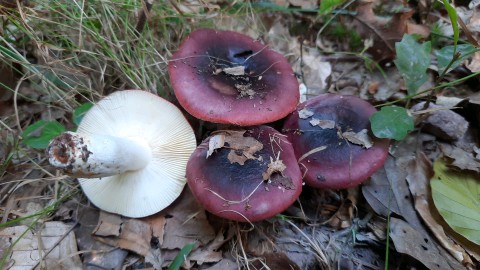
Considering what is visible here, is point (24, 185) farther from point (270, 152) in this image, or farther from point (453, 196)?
point (453, 196)

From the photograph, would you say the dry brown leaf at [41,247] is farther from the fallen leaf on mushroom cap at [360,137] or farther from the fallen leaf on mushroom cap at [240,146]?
the fallen leaf on mushroom cap at [360,137]

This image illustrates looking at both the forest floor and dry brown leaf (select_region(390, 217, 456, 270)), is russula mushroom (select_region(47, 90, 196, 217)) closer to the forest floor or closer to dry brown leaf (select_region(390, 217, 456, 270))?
the forest floor

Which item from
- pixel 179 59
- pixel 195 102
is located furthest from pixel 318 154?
pixel 179 59

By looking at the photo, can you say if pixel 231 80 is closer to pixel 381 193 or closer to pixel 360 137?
pixel 360 137

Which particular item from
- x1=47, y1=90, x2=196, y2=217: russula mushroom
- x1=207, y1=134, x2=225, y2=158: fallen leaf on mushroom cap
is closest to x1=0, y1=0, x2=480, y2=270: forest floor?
x1=47, y1=90, x2=196, y2=217: russula mushroom

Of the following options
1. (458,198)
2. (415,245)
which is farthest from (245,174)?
Answer: (458,198)
